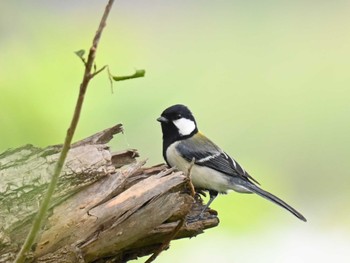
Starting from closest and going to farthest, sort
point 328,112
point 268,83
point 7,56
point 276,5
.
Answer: point 7,56, point 328,112, point 268,83, point 276,5

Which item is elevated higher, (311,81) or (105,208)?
(105,208)

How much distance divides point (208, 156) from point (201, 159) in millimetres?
40

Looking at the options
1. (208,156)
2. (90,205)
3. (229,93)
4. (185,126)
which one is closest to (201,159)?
(208,156)

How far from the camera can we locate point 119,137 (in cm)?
530

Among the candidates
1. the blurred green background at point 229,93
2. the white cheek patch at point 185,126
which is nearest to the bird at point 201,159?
the white cheek patch at point 185,126

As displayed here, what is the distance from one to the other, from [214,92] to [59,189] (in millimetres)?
4881

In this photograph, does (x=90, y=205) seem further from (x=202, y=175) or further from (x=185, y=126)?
(x=185, y=126)

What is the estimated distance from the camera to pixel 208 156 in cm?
366

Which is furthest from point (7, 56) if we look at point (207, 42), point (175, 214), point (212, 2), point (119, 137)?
point (212, 2)

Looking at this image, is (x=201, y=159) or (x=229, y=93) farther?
(x=229, y=93)

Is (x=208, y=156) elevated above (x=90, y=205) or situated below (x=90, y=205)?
below

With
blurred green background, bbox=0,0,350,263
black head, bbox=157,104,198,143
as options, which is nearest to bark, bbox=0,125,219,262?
blurred green background, bbox=0,0,350,263

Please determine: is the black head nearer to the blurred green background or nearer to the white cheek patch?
the white cheek patch

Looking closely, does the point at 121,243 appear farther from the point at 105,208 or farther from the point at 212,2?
the point at 212,2
